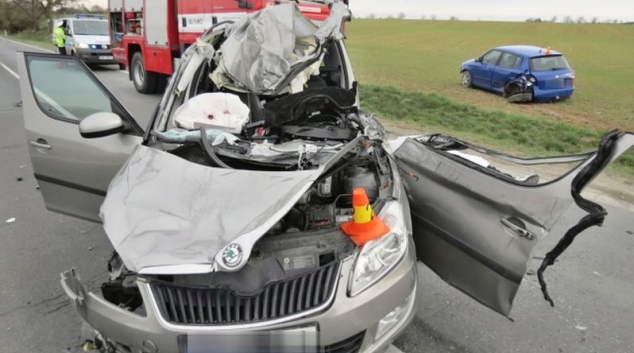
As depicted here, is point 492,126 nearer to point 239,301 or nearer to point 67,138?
point 67,138

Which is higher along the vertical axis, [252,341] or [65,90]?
[65,90]

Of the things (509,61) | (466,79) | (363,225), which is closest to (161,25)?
(466,79)

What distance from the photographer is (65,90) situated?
141 inches

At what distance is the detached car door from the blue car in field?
11543mm

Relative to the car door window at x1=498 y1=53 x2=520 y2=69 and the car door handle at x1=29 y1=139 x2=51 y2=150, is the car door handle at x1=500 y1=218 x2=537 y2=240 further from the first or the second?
the car door window at x1=498 y1=53 x2=520 y2=69

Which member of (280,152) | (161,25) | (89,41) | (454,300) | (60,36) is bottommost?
(454,300)

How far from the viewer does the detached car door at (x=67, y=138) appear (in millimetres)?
3246

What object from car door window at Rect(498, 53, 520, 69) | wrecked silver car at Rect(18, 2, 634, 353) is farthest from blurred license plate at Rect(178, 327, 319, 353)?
car door window at Rect(498, 53, 520, 69)

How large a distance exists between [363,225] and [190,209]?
786mm

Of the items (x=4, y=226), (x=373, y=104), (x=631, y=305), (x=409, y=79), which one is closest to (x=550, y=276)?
(x=631, y=305)

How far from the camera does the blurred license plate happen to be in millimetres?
1787

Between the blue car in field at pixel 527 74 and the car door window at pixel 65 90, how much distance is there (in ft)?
37.7

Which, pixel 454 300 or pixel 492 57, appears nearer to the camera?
pixel 454 300

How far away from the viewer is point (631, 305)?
3115mm
